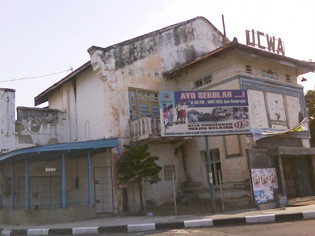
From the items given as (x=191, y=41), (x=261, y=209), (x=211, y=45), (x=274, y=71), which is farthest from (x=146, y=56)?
(x=261, y=209)

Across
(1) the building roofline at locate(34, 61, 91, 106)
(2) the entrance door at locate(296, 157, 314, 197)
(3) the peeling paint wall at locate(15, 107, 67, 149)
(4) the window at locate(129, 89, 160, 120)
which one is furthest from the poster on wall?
(3) the peeling paint wall at locate(15, 107, 67, 149)

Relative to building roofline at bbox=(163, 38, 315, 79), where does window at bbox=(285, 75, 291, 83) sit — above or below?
below

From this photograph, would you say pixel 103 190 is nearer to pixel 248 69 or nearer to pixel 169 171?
pixel 169 171

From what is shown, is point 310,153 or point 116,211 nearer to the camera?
point 116,211

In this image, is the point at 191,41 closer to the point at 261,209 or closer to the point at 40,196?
the point at 261,209

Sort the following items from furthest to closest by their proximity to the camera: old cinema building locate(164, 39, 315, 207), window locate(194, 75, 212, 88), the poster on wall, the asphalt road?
window locate(194, 75, 212, 88), old cinema building locate(164, 39, 315, 207), the poster on wall, the asphalt road

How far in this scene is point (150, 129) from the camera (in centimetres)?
1512

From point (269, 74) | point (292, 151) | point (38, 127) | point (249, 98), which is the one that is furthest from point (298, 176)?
point (38, 127)

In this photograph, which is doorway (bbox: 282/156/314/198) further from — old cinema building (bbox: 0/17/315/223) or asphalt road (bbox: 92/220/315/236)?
asphalt road (bbox: 92/220/315/236)

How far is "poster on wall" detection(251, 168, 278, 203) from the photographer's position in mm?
14519

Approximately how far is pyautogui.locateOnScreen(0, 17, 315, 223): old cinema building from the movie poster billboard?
0.29m

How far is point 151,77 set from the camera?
58.5 ft

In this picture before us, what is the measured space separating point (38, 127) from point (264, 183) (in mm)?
11835

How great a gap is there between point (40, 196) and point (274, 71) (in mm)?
13195
